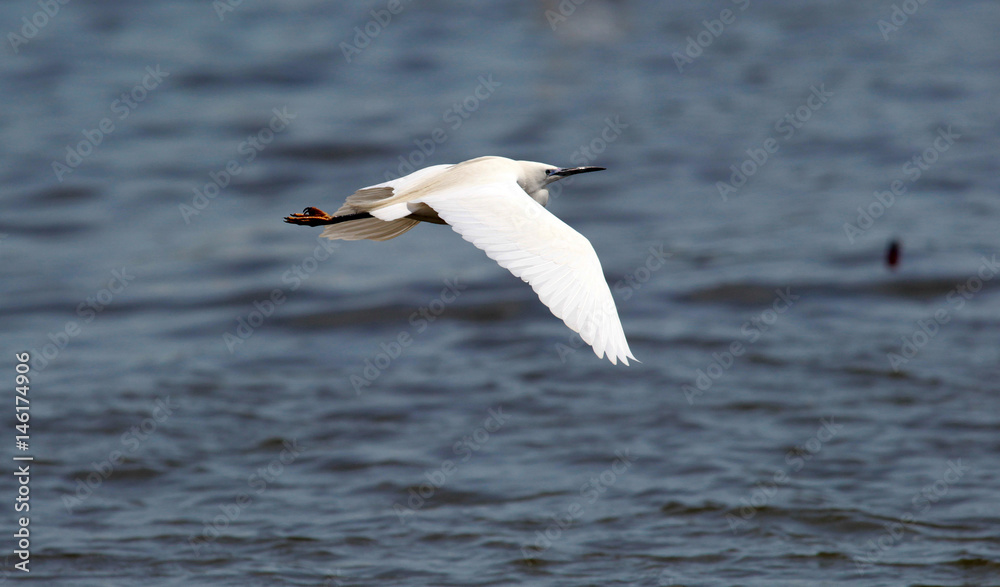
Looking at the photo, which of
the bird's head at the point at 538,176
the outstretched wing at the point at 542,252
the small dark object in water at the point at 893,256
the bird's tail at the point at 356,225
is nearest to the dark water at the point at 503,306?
the small dark object in water at the point at 893,256

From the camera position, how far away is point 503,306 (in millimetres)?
10852

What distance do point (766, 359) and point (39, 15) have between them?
45.9 ft

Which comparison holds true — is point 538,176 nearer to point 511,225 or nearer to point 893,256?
point 511,225

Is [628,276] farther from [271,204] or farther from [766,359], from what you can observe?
[271,204]

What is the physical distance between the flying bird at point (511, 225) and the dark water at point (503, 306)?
2307 millimetres

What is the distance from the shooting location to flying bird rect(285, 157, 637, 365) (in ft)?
15.3

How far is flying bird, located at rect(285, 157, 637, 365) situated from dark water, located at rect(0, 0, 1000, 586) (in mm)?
2307

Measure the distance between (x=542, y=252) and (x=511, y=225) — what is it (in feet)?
0.68

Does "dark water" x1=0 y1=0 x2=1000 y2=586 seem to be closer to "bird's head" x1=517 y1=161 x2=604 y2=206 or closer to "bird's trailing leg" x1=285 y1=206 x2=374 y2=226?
"bird's trailing leg" x1=285 y1=206 x2=374 y2=226

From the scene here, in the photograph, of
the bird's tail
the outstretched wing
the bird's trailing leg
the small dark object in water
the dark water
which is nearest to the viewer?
the outstretched wing

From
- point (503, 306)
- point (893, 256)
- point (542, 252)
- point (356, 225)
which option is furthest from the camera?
point (503, 306)

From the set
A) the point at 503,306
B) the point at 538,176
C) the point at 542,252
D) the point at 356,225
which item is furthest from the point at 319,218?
the point at 503,306

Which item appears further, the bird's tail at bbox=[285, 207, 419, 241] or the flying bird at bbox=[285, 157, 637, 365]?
the bird's tail at bbox=[285, 207, 419, 241]

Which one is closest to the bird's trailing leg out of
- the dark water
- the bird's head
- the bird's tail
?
the bird's tail
